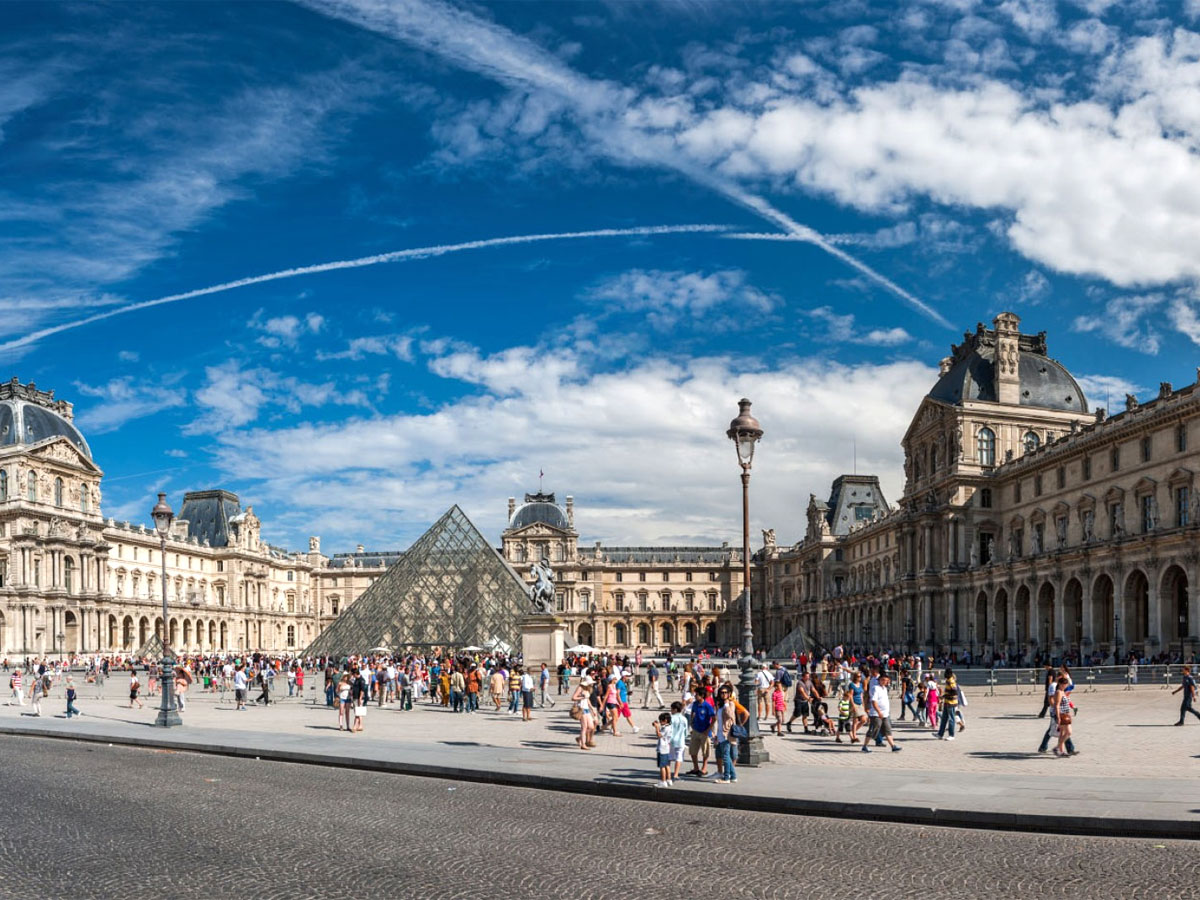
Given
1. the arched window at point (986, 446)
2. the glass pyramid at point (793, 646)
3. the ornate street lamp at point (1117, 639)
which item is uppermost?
the arched window at point (986, 446)

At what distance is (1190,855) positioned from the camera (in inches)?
421

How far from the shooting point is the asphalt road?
368 inches

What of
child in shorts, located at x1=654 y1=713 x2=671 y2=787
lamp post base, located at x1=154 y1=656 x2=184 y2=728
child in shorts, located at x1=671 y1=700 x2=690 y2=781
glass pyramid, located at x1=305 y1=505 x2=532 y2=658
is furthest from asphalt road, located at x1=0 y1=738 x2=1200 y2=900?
glass pyramid, located at x1=305 y1=505 x2=532 y2=658

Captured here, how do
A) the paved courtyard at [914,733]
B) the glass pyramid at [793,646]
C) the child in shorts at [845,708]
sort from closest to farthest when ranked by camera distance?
the paved courtyard at [914,733]
the child in shorts at [845,708]
the glass pyramid at [793,646]

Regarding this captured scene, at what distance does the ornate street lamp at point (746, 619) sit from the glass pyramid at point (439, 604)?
1323 inches

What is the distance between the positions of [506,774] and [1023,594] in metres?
46.2

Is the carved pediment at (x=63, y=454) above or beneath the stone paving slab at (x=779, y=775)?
above

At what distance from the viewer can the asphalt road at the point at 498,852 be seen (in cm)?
936

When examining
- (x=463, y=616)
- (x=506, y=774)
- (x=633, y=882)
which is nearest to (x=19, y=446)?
(x=463, y=616)

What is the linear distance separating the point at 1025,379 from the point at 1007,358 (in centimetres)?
235

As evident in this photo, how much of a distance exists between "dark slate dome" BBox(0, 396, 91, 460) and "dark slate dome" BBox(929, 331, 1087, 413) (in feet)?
189

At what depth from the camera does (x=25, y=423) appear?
7650 cm

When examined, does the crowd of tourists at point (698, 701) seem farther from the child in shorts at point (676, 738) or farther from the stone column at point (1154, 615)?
the stone column at point (1154, 615)

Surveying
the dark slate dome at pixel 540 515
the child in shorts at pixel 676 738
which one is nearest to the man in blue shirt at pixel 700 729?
the child in shorts at pixel 676 738
